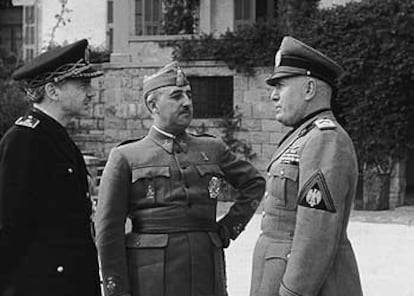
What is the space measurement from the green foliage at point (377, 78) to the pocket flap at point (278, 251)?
448 inches

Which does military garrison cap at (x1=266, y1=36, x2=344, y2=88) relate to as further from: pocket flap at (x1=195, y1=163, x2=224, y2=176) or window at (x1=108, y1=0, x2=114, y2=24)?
window at (x1=108, y1=0, x2=114, y2=24)

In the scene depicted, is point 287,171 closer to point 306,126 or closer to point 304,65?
point 306,126

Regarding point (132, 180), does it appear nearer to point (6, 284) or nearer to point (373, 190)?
point (6, 284)

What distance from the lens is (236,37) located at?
16984 mm

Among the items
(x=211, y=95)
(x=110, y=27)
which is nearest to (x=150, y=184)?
(x=211, y=95)

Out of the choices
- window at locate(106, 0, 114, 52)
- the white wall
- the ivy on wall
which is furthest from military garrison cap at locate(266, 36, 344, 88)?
the white wall

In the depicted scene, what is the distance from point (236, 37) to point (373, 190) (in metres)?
3.87

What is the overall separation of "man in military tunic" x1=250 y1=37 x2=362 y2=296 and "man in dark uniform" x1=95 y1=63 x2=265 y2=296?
465 millimetres

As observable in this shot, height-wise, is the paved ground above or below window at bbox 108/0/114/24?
below

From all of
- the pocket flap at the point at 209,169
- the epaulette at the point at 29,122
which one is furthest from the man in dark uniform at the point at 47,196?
the pocket flap at the point at 209,169

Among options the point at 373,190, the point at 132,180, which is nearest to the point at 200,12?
the point at 373,190

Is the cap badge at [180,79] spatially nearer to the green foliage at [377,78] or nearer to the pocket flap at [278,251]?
the pocket flap at [278,251]

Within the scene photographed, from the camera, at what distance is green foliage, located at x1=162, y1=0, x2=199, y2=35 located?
1866 centimetres

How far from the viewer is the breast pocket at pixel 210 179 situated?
175 inches
